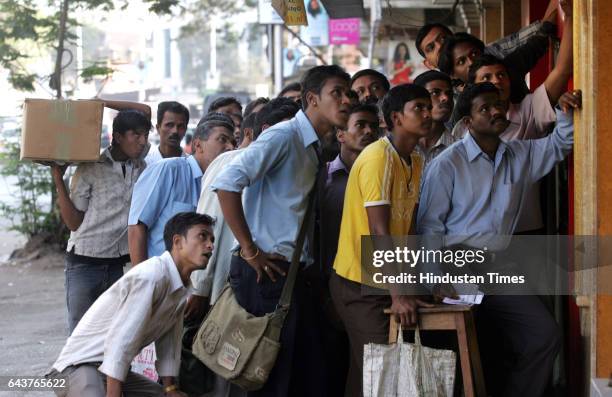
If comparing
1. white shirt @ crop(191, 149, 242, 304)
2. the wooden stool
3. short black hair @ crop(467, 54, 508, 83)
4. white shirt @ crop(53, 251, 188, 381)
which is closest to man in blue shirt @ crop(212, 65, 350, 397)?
white shirt @ crop(53, 251, 188, 381)

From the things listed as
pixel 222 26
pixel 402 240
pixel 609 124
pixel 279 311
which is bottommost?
pixel 279 311

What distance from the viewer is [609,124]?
4.63 meters

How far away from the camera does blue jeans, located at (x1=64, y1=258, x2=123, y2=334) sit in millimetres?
6254

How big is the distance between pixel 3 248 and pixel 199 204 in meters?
11.7

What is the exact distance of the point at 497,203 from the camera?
16.2ft

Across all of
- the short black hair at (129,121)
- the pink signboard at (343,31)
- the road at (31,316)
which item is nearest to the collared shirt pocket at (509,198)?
the short black hair at (129,121)

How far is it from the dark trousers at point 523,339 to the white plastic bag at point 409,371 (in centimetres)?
53

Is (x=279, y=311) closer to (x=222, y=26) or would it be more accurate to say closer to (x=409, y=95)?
(x=409, y=95)

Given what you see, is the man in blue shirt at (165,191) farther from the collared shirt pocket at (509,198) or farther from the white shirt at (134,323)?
the collared shirt pocket at (509,198)

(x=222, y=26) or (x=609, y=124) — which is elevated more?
(x=222, y=26)

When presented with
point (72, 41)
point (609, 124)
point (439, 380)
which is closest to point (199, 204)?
point (439, 380)

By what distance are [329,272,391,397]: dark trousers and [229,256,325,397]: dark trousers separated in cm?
20

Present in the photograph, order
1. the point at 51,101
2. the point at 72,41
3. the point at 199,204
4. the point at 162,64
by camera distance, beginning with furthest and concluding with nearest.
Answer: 1. the point at 162,64
2. the point at 72,41
3. the point at 51,101
4. the point at 199,204

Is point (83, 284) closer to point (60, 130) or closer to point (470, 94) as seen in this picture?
point (60, 130)
